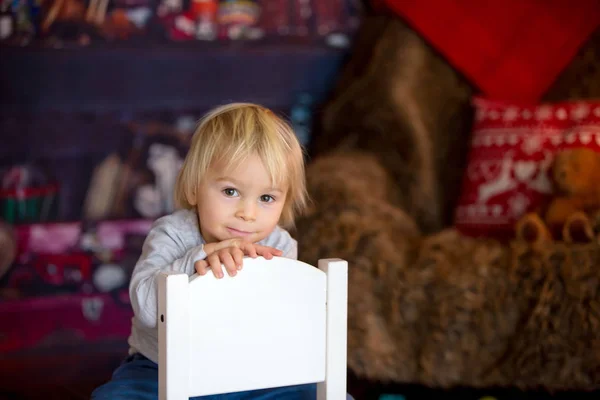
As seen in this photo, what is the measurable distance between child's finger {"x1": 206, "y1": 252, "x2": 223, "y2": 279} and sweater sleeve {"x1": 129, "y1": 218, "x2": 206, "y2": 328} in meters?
0.08

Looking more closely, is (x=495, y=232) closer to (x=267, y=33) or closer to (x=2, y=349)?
(x=267, y=33)

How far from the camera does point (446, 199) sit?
7.16 feet

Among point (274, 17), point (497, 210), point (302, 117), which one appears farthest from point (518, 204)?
point (274, 17)

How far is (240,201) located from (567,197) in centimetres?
99

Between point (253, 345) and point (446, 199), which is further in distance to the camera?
point (446, 199)

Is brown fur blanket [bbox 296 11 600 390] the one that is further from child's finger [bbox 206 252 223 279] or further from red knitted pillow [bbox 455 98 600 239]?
child's finger [bbox 206 252 223 279]

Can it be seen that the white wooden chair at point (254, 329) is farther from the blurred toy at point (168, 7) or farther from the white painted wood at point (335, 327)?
the blurred toy at point (168, 7)

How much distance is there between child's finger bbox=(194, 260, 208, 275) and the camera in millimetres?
954

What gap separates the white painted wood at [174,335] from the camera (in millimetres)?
899

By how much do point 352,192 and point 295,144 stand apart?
68 cm

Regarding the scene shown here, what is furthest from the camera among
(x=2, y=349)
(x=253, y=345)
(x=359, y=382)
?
(x=2, y=349)

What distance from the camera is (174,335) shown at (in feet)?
2.98

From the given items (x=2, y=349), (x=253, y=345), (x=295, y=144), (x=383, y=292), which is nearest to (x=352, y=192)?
(x=383, y=292)

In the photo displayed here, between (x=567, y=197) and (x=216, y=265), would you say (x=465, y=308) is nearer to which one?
(x=567, y=197)
